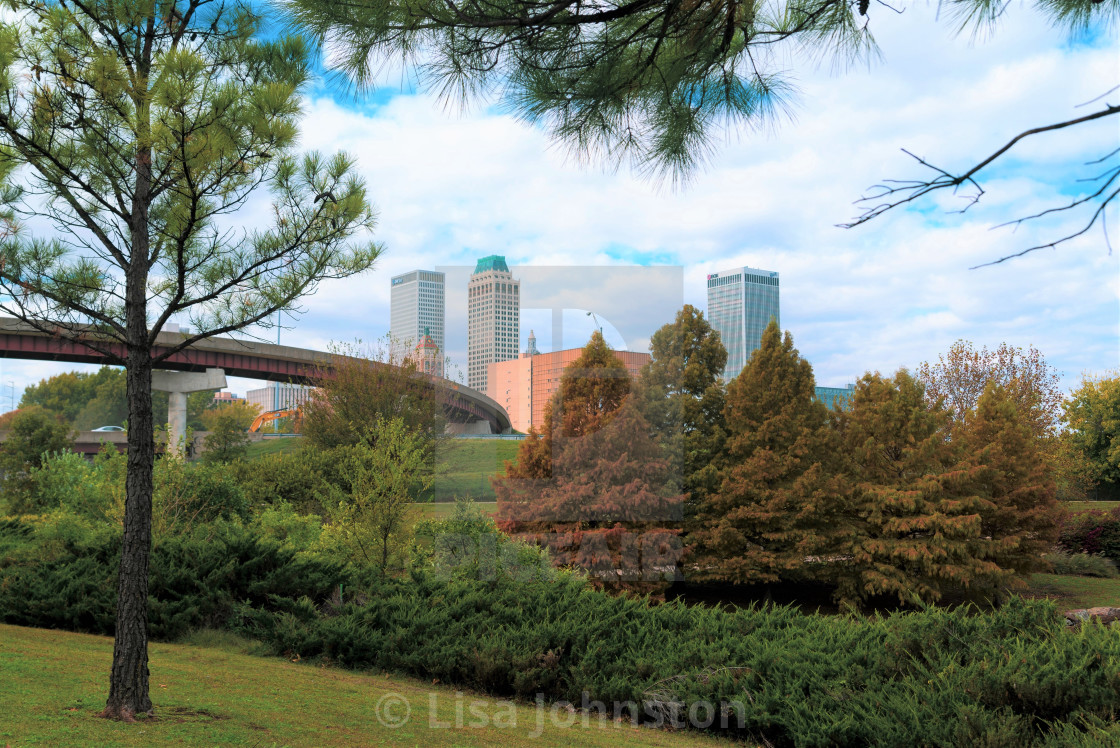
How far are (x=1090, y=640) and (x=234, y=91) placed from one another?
762 centimetres

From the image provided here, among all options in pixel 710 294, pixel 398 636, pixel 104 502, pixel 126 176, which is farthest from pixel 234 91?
pixel 710 294

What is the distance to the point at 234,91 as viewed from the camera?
15.8 feet

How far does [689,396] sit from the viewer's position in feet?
59.4

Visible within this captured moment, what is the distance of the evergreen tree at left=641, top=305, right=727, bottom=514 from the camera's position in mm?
17203

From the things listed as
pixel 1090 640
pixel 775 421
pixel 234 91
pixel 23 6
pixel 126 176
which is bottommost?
pixel 1090 640

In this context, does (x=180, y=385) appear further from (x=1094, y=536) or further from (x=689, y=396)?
(x=1094, y=536)

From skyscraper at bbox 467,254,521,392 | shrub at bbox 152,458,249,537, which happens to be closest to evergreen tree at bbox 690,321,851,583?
skyscraper at bbox 467,254,521,392

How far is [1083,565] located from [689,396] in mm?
14535

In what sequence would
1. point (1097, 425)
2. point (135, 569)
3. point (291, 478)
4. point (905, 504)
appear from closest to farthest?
1. point (135, 569)
2. point (905, 504)
3. point (291, 478)
4. point (1097, 425)

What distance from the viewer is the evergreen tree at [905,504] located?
53.5 feet

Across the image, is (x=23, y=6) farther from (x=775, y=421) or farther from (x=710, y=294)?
(x=710, y=294)

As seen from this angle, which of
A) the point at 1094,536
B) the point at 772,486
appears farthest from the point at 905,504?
the point at 1094,536

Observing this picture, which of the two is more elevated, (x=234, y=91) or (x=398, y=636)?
(x=234, y=91)

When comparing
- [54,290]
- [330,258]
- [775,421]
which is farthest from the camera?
[775,421]
